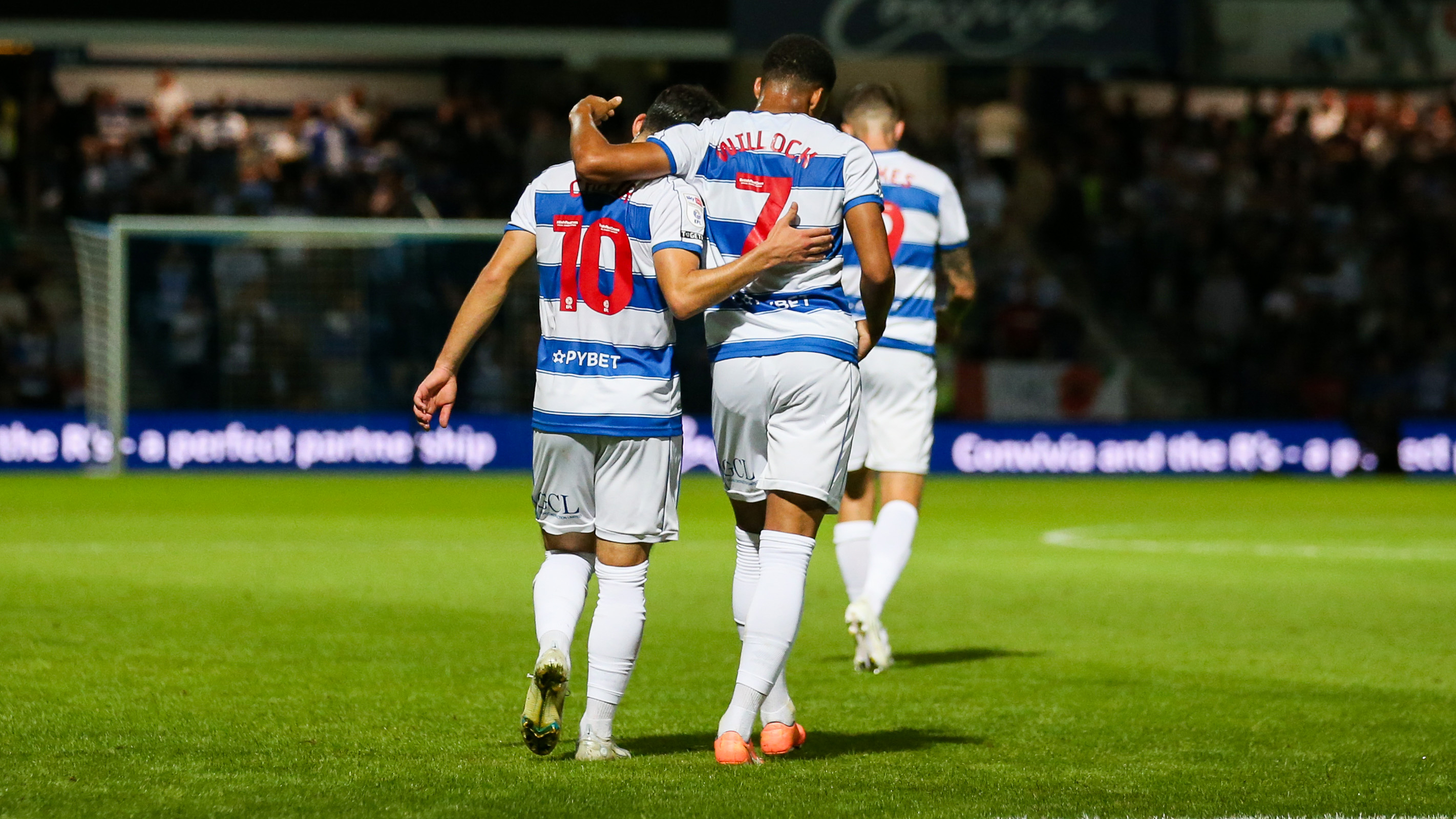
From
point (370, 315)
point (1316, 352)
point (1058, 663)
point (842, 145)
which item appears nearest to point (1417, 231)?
point (1316, 352)

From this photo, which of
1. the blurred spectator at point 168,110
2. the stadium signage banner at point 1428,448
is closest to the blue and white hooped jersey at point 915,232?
the stadium signage banner at point 1428,448

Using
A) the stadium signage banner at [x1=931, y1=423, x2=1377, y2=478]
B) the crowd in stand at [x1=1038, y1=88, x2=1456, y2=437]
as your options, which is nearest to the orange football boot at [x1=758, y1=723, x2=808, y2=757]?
the stadium signage banner at [x1=931, y1=423, x2=1377, y2=478]

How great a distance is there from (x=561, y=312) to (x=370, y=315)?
55.3ft

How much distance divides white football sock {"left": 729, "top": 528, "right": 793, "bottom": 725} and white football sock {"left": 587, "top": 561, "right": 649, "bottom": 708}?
1.13ft

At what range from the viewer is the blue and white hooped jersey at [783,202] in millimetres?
5434

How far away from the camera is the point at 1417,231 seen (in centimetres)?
2638

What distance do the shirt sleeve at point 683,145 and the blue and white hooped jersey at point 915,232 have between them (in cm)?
261

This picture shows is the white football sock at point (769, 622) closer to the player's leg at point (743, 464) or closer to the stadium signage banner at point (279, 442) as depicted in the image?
the player's leg at point (743, 464)

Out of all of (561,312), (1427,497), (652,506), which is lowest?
(1427,497)

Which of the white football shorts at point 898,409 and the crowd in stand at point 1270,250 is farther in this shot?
the crowd in stand at point 1270,250

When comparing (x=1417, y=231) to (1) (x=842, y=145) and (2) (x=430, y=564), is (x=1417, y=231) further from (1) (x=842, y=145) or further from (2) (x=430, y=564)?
(1) (x=842, y=145)

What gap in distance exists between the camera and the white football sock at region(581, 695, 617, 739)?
534cm

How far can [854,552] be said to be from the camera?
7.83m

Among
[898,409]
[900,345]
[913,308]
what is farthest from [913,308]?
[898,409]
